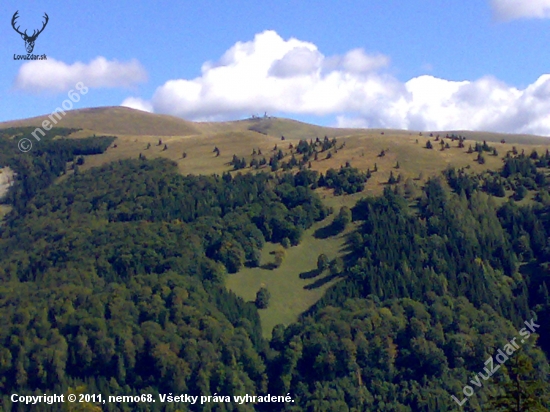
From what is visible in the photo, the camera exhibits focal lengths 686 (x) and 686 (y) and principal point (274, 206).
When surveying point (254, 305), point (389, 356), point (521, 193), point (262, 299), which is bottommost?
point (389, 356)

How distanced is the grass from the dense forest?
2.56 meters

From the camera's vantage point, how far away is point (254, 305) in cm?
13212

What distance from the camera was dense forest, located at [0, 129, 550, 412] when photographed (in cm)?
11062

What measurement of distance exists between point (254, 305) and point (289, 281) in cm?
1183

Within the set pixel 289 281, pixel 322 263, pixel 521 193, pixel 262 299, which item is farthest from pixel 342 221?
pixel 521 193

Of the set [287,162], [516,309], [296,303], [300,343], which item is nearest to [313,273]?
[296,303]

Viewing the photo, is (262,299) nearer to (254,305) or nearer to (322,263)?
(254,305)

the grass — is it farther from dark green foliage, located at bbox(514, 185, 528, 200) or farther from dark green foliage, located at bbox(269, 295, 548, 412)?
dark green foliage, located at bbox(514, 185, 528, 200)

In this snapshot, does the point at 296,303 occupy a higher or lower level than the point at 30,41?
lower

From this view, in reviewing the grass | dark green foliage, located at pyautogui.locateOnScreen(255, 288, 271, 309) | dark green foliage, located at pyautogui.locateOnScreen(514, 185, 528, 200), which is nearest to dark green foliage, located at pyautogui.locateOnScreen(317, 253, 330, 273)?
the grass

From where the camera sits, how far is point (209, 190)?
568 ft

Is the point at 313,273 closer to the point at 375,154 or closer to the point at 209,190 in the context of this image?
the point at 209,190

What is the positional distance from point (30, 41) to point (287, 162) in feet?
335

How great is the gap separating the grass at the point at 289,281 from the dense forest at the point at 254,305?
2.56 m
